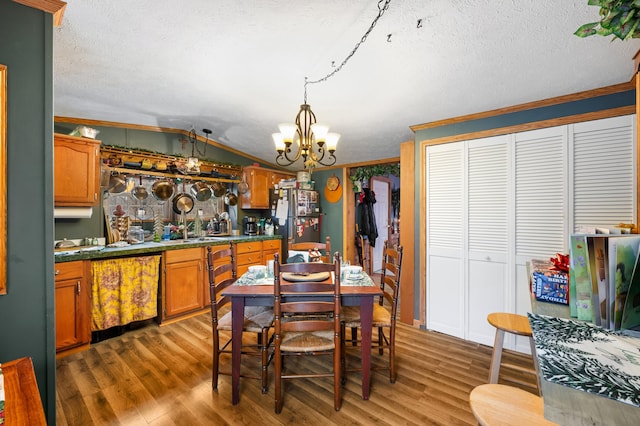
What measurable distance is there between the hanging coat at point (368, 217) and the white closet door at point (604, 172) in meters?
3.16

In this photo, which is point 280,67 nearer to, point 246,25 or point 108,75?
point 246,25

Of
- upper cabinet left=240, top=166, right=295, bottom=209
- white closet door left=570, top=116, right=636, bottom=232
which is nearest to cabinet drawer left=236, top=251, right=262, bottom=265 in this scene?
upper cabinet left=240, top=166, right=295, bottom=209

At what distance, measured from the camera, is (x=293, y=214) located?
4.41 m

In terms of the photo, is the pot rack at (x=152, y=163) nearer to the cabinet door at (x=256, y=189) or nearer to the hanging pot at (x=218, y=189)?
the hanging pot at (x=218, y=189)

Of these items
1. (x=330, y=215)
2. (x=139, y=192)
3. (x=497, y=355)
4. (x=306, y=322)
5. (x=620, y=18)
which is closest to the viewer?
(x=620, y=18)

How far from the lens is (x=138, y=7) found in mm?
1561

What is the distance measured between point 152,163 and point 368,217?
3619mm

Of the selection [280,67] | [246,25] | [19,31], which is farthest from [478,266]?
[19,31]

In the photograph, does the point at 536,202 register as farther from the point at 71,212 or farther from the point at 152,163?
the point at 71,212

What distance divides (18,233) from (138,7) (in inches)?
54.4

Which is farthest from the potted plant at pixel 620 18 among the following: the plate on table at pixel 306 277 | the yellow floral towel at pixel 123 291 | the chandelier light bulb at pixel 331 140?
the yellow floral towel at pixel 123 291

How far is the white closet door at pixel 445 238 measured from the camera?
9.20 feet

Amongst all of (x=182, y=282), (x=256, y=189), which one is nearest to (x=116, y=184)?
(x=182, y=282)

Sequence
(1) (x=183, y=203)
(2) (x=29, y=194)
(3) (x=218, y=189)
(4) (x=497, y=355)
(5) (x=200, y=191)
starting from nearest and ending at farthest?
(2) (x=29, y=194) < (4) (x=497, y=355) < (1) (x=183, y=203) < (5) (x=200, y=191) < (3) (x=218, y=189)
